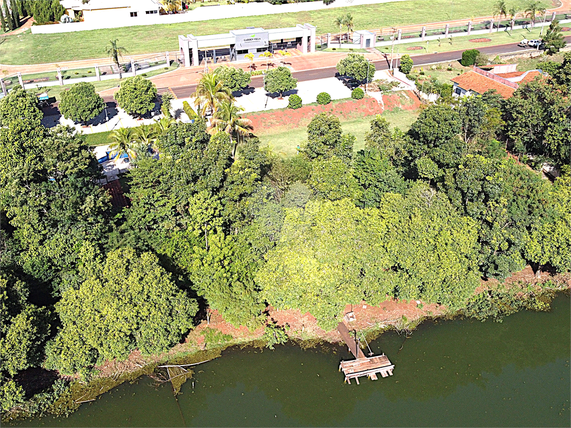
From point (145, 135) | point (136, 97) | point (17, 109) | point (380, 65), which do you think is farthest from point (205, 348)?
point (380, 65)

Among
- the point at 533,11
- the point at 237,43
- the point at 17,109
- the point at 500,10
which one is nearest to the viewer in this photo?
the point at 17,109

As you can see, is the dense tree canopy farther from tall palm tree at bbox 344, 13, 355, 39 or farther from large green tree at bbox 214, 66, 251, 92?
tall palm tree at bbox 344, 13, 355, 39

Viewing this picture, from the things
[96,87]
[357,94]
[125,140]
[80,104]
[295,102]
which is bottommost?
[96,87]

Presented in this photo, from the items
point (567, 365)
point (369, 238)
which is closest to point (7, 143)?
point (369, 238)

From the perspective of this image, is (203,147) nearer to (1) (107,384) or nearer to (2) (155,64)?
(1) (107,384)

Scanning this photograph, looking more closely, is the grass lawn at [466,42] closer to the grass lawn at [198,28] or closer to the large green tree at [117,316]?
the grass lawn at [198,28]

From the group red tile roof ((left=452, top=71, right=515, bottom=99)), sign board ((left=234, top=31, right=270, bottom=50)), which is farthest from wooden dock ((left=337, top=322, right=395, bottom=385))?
sign board ((left=234, top=31, right=270, bottom=50))

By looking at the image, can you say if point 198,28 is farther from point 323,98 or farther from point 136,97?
point 323,98

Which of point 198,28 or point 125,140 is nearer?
point 125,140

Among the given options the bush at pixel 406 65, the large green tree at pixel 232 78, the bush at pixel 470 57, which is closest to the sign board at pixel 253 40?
the large green tree at pixel 232 78
